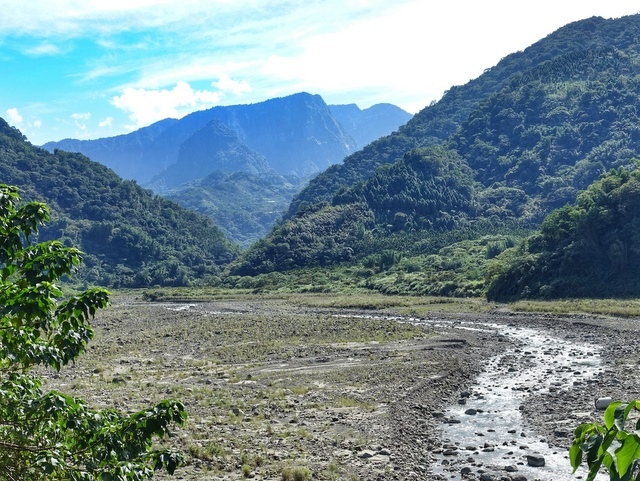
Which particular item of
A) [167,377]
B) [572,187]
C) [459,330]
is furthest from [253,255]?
[167,377]

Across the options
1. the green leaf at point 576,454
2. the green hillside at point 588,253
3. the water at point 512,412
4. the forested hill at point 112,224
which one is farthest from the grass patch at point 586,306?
the forested hill at point 112,224

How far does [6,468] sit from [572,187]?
118m

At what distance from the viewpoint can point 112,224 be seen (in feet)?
466

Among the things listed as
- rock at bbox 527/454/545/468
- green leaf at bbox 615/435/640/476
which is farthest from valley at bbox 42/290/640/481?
green leaf at bbox 615/435/640/476

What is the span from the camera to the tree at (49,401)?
5.74m

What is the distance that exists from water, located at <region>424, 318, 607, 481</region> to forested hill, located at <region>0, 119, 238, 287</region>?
9572cm

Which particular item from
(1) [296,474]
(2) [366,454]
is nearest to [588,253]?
(2) [366,454]

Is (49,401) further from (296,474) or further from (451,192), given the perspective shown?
(451,192)

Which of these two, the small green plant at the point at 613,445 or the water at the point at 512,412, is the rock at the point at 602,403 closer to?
the water at the point at 512,412

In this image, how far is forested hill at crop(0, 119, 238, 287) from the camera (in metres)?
130

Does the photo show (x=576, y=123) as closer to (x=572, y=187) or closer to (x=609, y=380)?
(x=572, y=187)

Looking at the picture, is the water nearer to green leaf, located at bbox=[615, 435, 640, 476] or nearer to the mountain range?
green leaf, located at bbox=[615, 435, 640, 476]

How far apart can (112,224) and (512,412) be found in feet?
442

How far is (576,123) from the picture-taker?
138 meters
